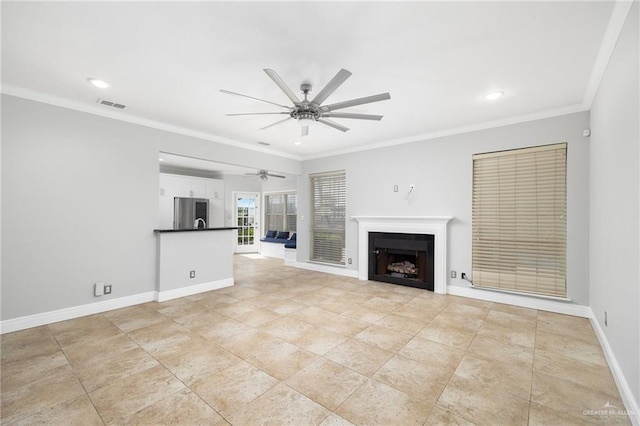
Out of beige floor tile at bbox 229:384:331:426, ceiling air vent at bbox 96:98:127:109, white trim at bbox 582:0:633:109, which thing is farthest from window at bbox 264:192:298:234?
white trim at bbox 582:0:633:109

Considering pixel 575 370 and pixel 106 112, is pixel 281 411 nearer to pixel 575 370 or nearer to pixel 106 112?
pixel 575 370

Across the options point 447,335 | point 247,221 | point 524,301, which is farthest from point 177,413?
point 247,221

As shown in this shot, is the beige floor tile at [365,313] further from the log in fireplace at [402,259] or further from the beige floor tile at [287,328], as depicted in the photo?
the log in fireplace at [402,259]

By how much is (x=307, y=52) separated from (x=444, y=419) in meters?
2.86

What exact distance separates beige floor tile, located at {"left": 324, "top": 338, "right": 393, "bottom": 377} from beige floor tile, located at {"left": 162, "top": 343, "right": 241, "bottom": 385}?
89cm

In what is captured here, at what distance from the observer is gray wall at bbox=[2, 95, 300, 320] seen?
3072 millimetres

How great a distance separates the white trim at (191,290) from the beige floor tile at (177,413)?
2552 millimetres

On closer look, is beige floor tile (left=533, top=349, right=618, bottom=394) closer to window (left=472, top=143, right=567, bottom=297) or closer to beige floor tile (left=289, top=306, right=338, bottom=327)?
window (left=472, top=143, right=567, bottom=297)

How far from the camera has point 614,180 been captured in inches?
86.4

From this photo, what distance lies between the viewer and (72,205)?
3447 mm

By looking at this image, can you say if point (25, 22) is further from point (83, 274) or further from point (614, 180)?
point (614, 180)

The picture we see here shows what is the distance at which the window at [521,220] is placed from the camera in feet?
12.2

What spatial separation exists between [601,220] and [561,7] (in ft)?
6.71

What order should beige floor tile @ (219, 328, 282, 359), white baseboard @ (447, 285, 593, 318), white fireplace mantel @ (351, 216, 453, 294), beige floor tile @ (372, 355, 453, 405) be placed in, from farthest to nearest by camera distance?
1. white fireplace mantel @ (351, 216, 453, 294)
2. white baseboard @ (447, 285, 593, 318)
3. beige floor tile @ (219, 328, 282, 359)
4. beige floor tile @ (372, 355, 453, 405)
